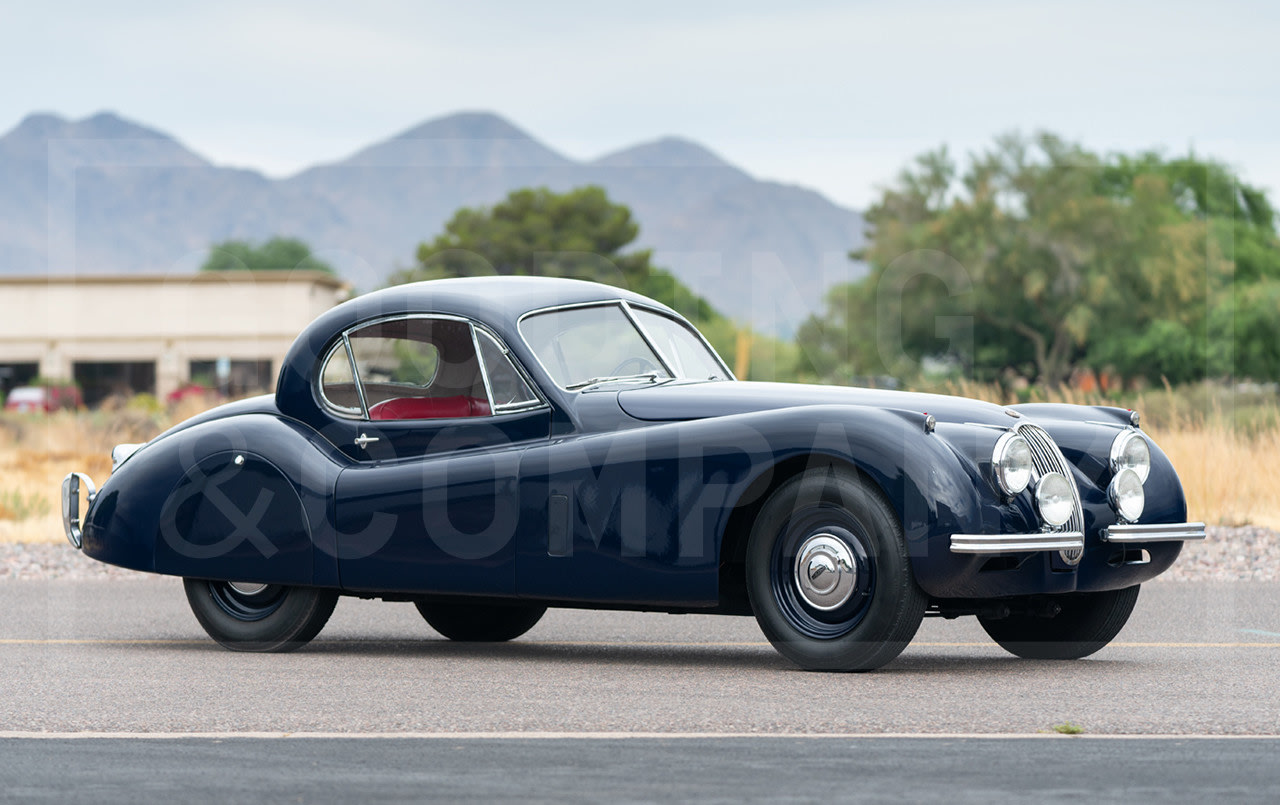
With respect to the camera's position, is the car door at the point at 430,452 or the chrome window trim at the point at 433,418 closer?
the car door at the point at 430,452

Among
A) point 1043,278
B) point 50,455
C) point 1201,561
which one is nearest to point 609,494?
point 1201,561

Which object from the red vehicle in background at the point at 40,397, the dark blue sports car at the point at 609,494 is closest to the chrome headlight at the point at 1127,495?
the dark blue sports car at the point at 609,494

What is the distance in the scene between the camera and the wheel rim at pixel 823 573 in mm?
6898

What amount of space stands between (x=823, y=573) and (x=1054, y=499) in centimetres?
106

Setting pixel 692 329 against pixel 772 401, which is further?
pixel 692 329

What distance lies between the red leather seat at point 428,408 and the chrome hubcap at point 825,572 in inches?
76.9

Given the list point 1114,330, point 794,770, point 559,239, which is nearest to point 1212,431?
point 794,770

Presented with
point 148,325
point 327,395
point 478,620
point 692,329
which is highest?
point 148,325

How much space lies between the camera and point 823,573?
6969mm

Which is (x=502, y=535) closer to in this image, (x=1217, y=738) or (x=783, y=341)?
(x=1217, y=738)

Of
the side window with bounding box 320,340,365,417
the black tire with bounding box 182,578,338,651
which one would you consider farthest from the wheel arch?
the side window with bounding box 320,340,365,417

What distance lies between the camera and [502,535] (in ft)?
25.3

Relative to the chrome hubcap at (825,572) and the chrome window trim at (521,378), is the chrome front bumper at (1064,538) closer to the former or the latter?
the chrome hubcap at (825,572)

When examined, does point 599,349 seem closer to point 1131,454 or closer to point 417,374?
point 417,374
